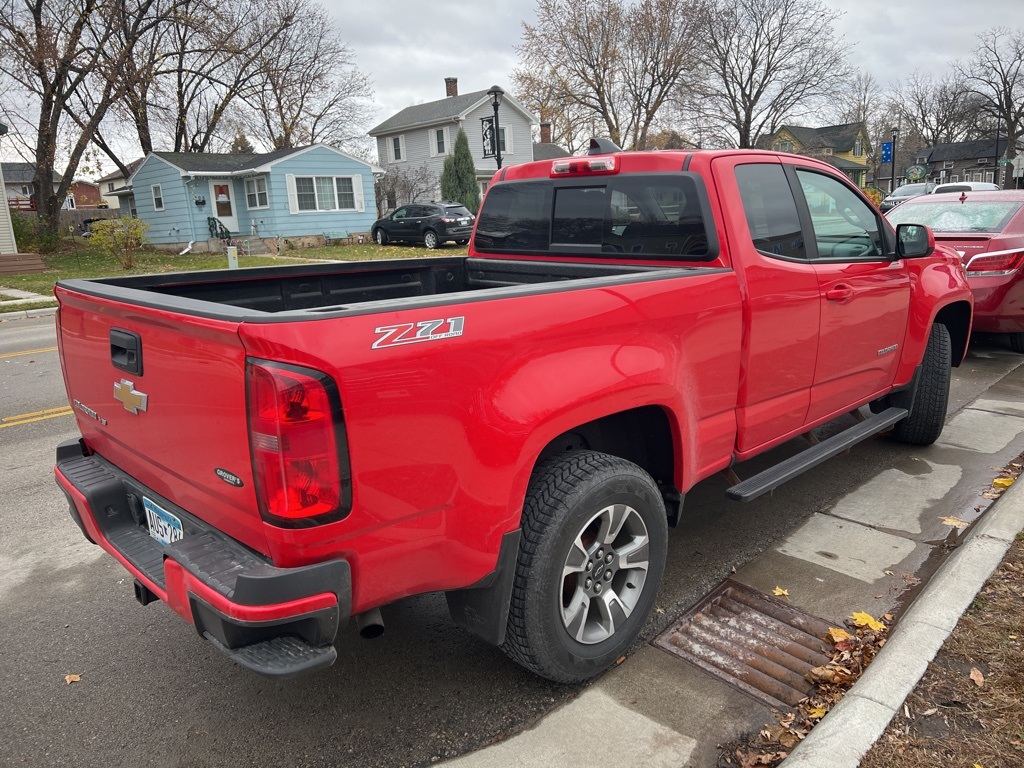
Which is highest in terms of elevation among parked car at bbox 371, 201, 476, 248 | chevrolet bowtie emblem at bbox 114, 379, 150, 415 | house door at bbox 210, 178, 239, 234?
house door at bbox 210, 178, 239, 234

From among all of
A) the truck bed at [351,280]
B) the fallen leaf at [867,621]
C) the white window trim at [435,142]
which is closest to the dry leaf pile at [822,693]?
the fallen leaf at [867,621]

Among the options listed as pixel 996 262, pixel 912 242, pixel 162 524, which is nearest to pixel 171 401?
pixel 162 524

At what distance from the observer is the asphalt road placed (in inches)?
101

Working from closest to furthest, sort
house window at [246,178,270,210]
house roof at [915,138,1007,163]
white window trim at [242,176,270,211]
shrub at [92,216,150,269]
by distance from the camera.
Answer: shrub at [92,216,150,269]
white window trim at [242,176,270,211]
house window at [246,178,270,210]
house roof at [915,138,1007,163]

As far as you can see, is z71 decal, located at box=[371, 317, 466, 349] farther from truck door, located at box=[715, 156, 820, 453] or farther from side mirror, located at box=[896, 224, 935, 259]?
side mirror, located at box=[896, 224, 935, 259]

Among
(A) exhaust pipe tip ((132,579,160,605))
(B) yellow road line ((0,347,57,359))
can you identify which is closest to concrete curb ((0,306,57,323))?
(B) yellow road line ((0,347,57,359))

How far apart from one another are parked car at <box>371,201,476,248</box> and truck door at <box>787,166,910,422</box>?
20.4 m

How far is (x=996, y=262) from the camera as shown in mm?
7629

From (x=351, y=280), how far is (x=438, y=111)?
3967cm

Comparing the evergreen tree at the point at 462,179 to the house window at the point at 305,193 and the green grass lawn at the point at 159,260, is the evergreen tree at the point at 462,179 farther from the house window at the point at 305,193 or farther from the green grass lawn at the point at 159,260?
the house window at the point at 305,193

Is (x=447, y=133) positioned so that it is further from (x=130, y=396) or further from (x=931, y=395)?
(x=130, y=396)

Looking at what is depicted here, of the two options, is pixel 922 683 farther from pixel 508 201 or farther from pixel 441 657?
pixel 508 201

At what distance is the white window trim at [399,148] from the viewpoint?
43031 millimetres

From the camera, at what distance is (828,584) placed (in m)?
3.54
